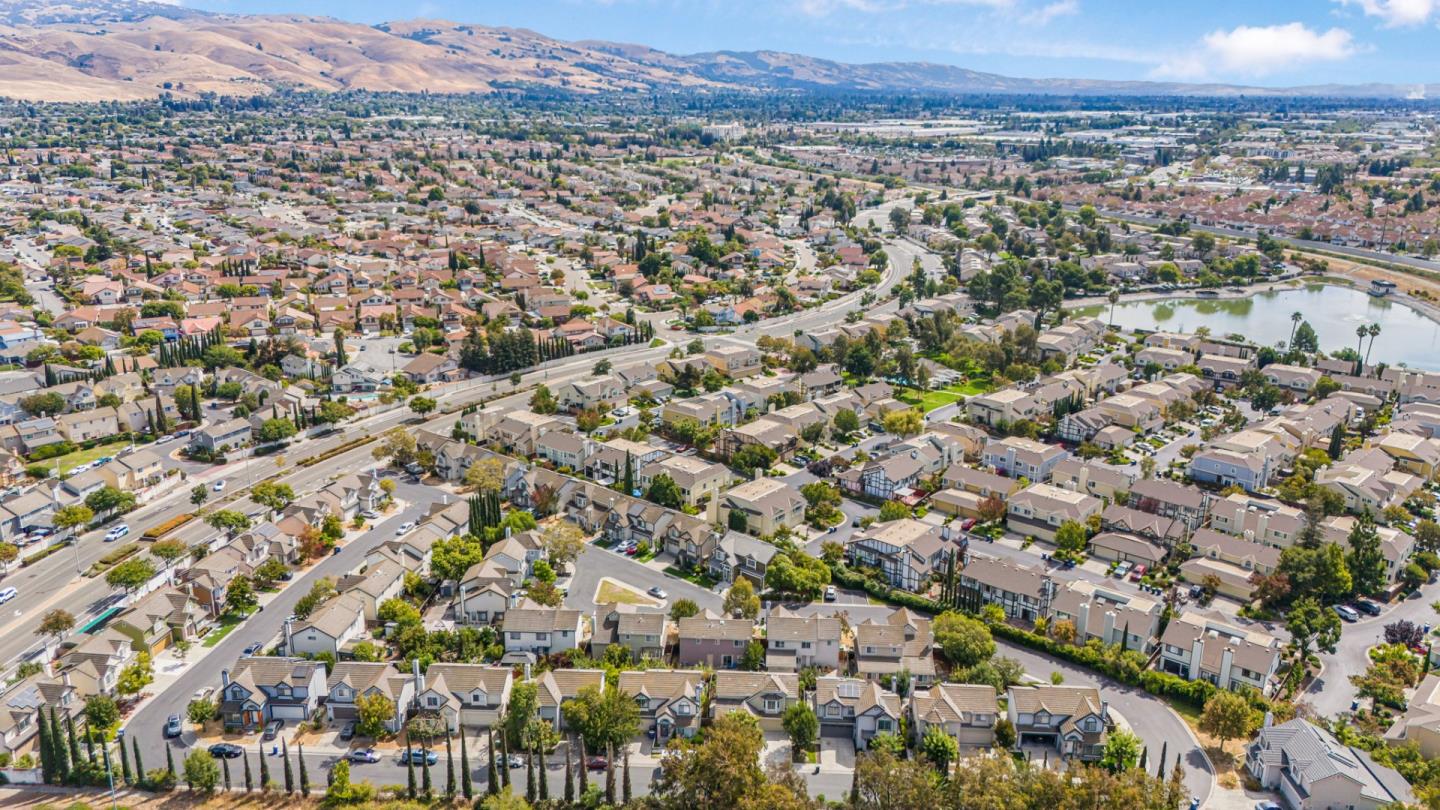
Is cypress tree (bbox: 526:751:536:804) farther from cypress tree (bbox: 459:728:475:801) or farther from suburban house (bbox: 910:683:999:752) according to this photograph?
suburban house (bbox: 910:683:999:752)

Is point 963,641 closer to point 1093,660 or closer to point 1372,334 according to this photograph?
point 1093,660

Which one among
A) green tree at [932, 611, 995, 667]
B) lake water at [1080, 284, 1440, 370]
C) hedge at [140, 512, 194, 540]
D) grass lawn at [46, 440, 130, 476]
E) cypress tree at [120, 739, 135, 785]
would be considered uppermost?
lake water at [1080, 284, 1440, 370]

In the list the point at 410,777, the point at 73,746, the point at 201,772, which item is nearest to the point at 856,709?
the point at 410,777

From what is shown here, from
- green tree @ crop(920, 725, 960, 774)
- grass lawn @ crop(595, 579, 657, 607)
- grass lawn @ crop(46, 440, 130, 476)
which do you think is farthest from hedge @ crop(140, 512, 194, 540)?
green tree @ crop(920, 725, 960, 774)

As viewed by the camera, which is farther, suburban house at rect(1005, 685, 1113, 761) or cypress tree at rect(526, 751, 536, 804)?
suburban house at rect(1005, 685, 1113, 761)

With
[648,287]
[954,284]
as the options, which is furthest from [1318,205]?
[648,287]

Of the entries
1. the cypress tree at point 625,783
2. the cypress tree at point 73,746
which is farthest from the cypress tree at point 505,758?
the cypress tree at point 73,746
